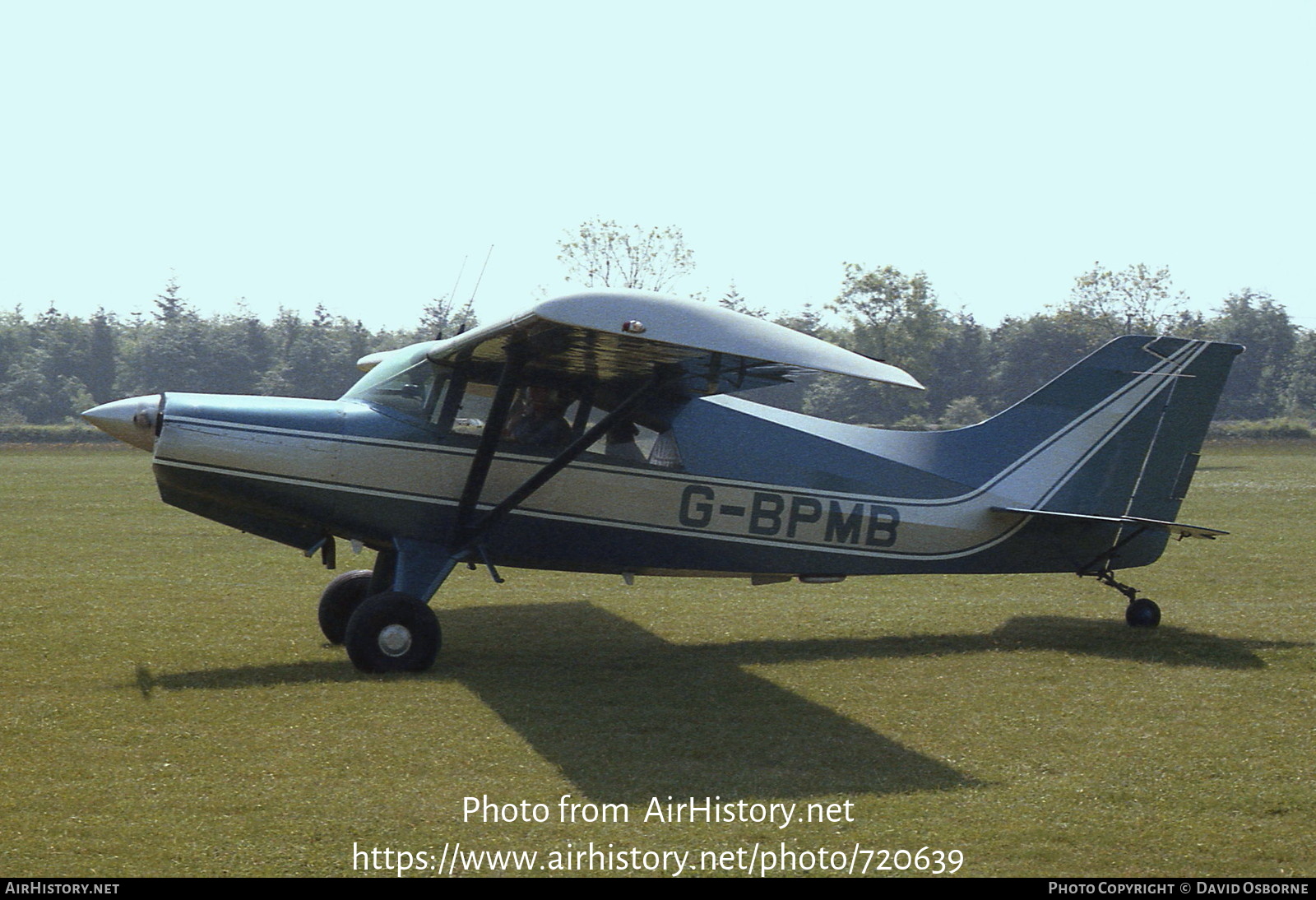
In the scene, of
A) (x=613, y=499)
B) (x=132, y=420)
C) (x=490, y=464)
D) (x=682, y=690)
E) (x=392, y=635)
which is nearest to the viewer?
(x=682, y=690)

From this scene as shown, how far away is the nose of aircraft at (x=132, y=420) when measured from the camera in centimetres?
888

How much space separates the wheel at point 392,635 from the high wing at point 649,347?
6.69 ft

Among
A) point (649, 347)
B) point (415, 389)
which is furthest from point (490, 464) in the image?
point (649, 347)

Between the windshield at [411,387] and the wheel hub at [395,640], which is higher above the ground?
the windshield at [411,387]

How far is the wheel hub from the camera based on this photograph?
28.3 ft

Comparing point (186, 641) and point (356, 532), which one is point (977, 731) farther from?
point (186, 641)

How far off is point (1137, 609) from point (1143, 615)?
9 cm

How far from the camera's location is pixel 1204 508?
23500 mm

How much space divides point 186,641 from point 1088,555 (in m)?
8.30

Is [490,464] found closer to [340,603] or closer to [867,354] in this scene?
[340,603]

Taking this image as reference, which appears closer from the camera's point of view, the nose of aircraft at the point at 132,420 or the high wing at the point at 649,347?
the high wing at the point at 649,347

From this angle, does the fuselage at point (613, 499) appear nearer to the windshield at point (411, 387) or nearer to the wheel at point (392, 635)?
the windshield at point (411, 387)

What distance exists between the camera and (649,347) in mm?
7980

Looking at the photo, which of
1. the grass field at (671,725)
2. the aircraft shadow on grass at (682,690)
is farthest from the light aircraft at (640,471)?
the grass field at (671,725)
